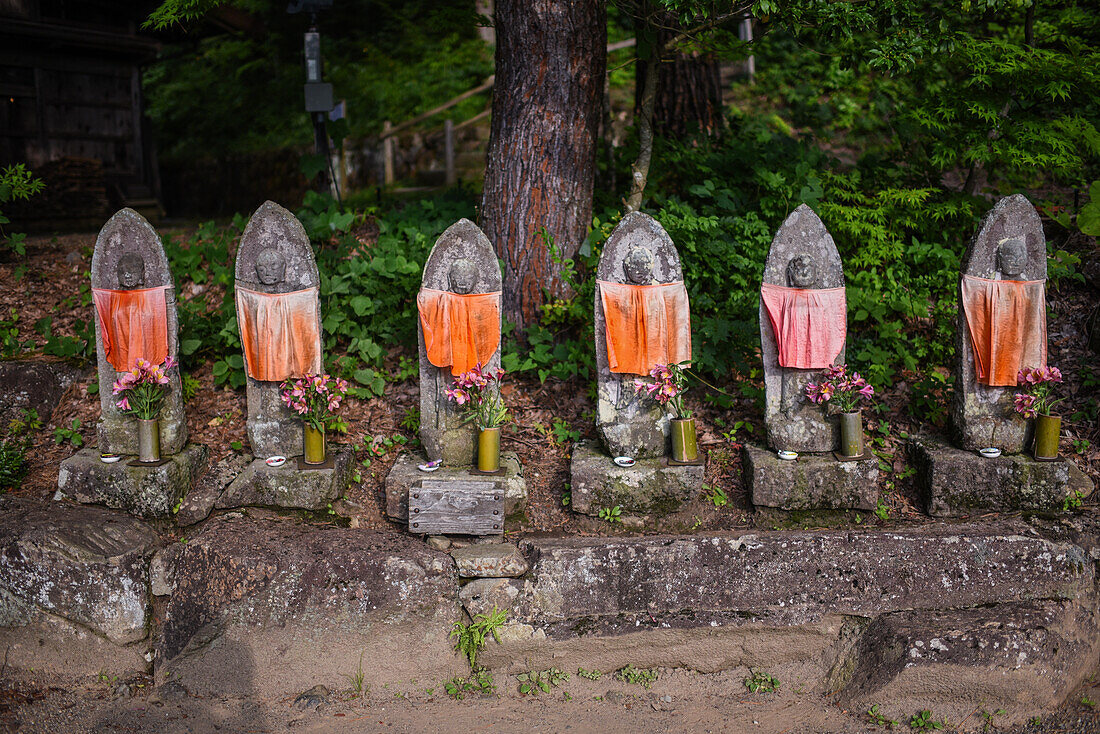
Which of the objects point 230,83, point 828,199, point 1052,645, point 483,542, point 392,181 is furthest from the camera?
point 230,83

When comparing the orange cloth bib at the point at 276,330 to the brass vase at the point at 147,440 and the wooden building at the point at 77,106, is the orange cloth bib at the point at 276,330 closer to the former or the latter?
the brass vase at the point at 147,440

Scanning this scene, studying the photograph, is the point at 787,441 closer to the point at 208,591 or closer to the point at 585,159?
the point at 585,159

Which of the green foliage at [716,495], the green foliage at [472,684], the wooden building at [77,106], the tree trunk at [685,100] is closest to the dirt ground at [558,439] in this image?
the green foliage at [716,495]

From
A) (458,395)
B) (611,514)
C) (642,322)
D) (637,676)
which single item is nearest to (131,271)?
(458,395)

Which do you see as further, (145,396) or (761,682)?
(145,396)

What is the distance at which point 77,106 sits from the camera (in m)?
9.55

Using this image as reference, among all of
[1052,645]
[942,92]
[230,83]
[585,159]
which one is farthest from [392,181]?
[1052,645]

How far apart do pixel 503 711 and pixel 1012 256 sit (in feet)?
11.4

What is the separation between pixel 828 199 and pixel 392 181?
7311 mm

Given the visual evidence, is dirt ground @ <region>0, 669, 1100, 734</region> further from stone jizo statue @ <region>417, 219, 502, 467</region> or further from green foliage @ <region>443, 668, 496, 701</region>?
stone jizo statue @ <region>417, 219, 502, 467</region>

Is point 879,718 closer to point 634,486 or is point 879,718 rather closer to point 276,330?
point 634,486

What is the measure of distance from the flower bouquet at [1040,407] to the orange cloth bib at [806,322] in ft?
3.19

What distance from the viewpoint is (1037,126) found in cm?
514

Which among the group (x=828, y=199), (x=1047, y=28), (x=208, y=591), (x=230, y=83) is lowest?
(x=208, y=591)
